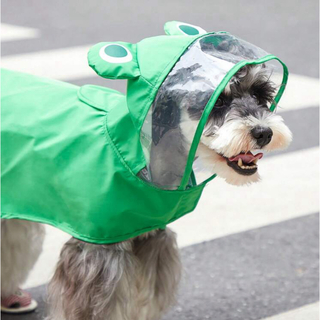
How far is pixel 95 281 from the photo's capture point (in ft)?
9.34

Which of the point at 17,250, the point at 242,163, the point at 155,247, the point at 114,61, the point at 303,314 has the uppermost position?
the point at 114,61

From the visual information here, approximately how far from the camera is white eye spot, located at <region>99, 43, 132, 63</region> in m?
2.62

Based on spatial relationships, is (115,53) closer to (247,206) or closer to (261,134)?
(261,134)

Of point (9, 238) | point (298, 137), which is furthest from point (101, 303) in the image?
point (298, 137)

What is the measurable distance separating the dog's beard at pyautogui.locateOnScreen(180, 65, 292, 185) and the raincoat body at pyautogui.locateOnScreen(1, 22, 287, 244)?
6 cm

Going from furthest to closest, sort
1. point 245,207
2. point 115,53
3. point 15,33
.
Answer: point 15,33
point 245,207
point 115,53

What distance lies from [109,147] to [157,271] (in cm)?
66

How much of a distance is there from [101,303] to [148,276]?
31cm

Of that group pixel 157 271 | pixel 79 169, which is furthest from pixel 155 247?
pixel 79 169

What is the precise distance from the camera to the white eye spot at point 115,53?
262 centimetres

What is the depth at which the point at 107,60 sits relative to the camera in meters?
2.61

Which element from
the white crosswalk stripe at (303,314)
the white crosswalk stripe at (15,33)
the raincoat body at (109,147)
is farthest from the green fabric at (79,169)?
the white crosswalk stripe at (15,33)

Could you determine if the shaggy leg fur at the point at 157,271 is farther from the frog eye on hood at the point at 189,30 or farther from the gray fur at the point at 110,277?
the frog eye on hood at the point at 189,30

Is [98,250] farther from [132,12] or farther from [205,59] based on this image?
[132,12]
